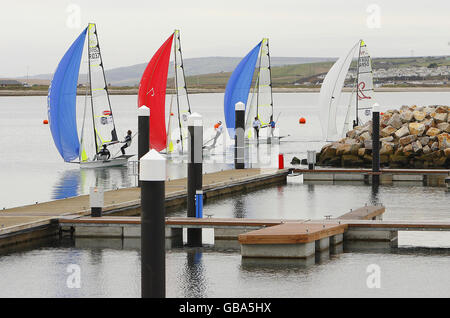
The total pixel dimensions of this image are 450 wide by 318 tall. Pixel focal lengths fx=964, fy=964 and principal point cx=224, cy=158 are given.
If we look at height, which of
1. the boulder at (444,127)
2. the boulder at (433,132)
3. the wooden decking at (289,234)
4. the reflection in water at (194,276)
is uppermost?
the boulder at (444,127)

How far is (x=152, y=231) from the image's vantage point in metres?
Result: 10.4

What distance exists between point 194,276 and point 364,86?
119 ft

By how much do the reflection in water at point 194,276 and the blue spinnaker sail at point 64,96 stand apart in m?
18.0

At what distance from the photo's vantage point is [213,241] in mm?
20031

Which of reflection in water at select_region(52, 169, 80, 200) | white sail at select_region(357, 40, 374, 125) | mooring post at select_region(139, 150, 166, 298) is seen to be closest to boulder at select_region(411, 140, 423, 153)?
reflection in water at select_region(52, 169, 80, 200)

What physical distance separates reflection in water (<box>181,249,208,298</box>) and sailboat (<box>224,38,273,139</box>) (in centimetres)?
2925

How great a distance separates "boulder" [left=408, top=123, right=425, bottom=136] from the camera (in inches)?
1497

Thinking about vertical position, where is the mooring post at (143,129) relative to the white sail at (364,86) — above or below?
below

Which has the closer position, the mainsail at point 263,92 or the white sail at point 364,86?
the white sail at point 364,86

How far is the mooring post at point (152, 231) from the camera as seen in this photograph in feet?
33.4

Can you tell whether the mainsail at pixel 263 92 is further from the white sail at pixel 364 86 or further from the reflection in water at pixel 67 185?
the reflection in water at pixel 67 185

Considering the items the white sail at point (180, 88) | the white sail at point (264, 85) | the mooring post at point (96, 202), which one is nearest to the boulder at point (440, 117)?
the white sail at point (180, 88)

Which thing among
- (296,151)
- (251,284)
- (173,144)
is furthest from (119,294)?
(296,151)

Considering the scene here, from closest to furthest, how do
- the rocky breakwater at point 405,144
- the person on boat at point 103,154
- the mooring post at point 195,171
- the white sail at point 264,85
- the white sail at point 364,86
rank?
the mooring post at point 195,171 < the rocky breakwater at point 405,144 < the person on boat at point 103,154 < the white sail at point 364,86 < the white sail at point 264,85
